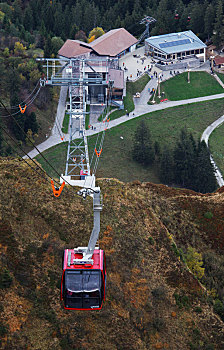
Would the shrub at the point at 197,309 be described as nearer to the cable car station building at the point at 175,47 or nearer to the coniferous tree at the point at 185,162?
the coniferous tree at the point at 185,162

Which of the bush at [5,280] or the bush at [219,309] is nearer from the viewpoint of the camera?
the bush at [5,280]

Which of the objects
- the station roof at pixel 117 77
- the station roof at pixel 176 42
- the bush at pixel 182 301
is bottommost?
the bush at pixel 182 301

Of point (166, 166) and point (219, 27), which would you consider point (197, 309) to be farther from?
point (219, 27)

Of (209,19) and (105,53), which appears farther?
(209,19)

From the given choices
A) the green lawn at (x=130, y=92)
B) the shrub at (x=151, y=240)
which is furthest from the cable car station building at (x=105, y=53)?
the shrub at (x=151, y=240)

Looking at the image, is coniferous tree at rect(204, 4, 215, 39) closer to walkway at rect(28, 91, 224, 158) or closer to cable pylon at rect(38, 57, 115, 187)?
walkway at rect(28, 91, 224, 158)

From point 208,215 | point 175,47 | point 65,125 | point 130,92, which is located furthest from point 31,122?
point 175,47
